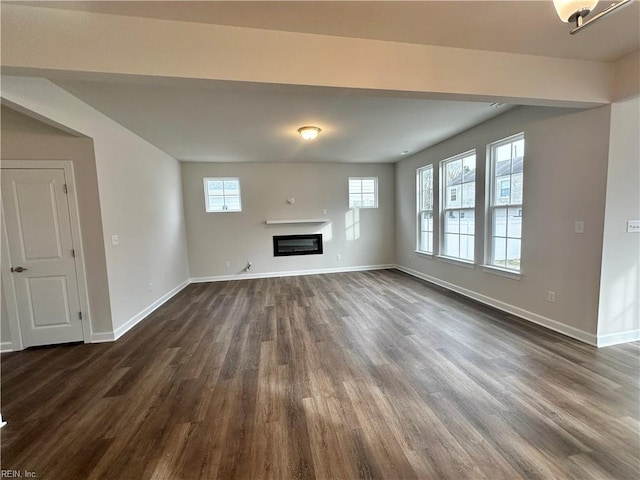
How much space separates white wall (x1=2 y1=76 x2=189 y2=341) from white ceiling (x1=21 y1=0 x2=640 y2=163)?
0.66ft

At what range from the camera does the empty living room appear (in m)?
1.61

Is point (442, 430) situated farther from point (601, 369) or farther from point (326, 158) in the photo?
point (326, 158)

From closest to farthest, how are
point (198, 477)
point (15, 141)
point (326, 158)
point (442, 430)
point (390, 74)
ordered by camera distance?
point (198, 477), point (442, 430), point (390, 74), point (15, 141), point (326, 158)

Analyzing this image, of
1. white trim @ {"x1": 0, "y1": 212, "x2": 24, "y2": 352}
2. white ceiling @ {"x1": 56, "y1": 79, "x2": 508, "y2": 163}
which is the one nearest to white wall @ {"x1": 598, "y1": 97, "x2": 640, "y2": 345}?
white ceiling @ {"x1": 56, "y1": 79, "x2": 508, "y2": 163}

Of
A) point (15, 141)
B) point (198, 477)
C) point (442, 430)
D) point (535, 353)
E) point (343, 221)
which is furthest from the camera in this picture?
point (343, 221)

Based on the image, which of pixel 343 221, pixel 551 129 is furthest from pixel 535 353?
pixel 343 221

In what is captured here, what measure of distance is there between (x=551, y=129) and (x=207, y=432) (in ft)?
14.0

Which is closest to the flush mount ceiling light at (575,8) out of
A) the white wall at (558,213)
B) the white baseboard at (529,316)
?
the white wall at (558,213)

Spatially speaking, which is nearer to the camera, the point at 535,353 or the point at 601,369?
the point at 601,369

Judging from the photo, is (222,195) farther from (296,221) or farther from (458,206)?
(458,206)

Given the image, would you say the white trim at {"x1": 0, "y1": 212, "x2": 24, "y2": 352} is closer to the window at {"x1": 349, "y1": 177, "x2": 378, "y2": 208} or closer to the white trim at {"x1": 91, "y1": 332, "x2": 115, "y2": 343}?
the white trim at {"x1": 91, "y1": 332, "x2": 115, "y2": 343}

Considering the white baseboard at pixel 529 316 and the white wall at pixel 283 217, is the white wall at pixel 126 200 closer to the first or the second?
the white wall at pixel 283 217

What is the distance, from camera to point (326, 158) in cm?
586

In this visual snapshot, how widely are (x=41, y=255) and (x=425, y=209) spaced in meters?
5.96
